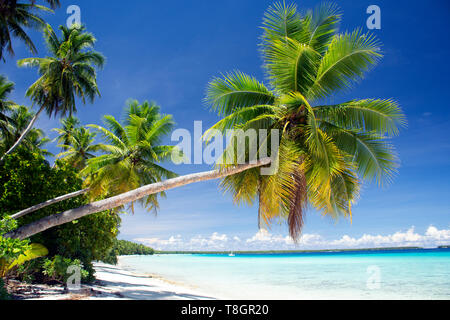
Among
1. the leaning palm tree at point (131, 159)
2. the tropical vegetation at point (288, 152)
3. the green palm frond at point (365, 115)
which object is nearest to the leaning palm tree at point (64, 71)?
the leaning palm tree at point (131, 159)

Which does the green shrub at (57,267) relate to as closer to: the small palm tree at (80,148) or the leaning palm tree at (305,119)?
the leaning palm tree at (305,119)

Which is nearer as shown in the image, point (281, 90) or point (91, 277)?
point (281, 90)

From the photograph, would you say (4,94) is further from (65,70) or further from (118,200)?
(118,200)

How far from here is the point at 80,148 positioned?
2097 centimetres

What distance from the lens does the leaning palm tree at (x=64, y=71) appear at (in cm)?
1431

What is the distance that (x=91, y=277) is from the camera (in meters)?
13.1

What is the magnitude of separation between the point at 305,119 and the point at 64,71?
42.3 feet

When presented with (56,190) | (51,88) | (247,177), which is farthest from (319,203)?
(51,88)

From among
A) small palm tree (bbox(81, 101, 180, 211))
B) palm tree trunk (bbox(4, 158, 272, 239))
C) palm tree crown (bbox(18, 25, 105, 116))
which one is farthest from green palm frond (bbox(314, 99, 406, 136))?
palm tree crown (bbox(18, 25, 105, 116))

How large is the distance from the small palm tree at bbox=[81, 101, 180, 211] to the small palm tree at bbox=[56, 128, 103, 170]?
24.0 ft

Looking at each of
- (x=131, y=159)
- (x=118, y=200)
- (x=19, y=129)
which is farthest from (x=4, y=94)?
(x=118, y=200)

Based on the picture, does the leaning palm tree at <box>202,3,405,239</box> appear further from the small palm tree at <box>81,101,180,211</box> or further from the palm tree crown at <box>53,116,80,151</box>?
the palm tree crown at <box>53,116,80,151</box>
